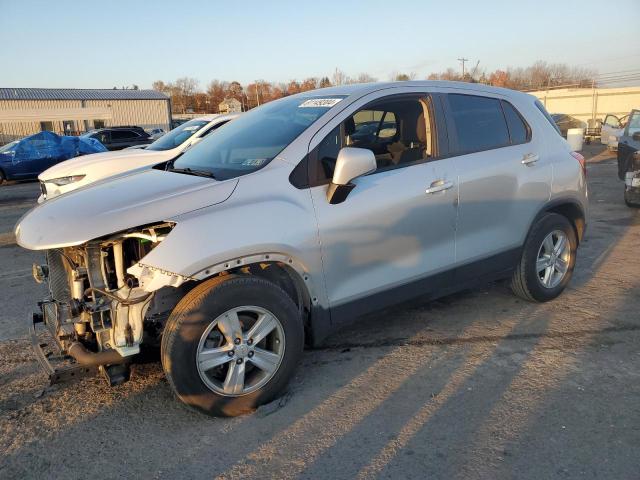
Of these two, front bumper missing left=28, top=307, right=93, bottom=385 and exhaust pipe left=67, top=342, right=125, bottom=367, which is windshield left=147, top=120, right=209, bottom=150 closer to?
front bumper missing left=28, top=307, right=93, bottom=385

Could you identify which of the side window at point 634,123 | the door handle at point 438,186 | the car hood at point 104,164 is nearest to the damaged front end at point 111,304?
the door handle at point 438,186

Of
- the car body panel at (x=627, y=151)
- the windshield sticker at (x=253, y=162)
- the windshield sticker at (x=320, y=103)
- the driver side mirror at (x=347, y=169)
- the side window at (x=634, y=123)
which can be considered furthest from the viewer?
the side window at (x=634, y=123)

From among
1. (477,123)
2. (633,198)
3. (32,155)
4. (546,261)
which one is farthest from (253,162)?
(32,155)

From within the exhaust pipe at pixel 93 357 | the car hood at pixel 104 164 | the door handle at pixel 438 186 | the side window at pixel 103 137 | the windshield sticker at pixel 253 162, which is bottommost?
the exhaust pipe at pixel 93 357

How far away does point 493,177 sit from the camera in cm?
418

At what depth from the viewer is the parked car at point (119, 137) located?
73.8ft

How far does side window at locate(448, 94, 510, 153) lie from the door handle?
346 millimetres

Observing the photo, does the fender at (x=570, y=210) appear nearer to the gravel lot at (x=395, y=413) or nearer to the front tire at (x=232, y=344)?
the gravel lot at (x=395, y=413)

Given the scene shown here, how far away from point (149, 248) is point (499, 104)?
3.16 m

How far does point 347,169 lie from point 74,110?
184 feet

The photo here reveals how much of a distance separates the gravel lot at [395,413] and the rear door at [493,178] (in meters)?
0.66

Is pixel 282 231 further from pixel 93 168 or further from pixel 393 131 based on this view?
pixel 93 168

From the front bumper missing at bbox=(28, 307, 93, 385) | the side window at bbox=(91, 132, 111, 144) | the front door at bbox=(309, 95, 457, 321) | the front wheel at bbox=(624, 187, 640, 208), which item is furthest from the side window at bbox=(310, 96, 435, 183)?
the side window at bbox=(91, 132, 111, 144)

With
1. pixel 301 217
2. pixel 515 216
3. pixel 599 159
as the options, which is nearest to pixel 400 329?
pixel 515 216
